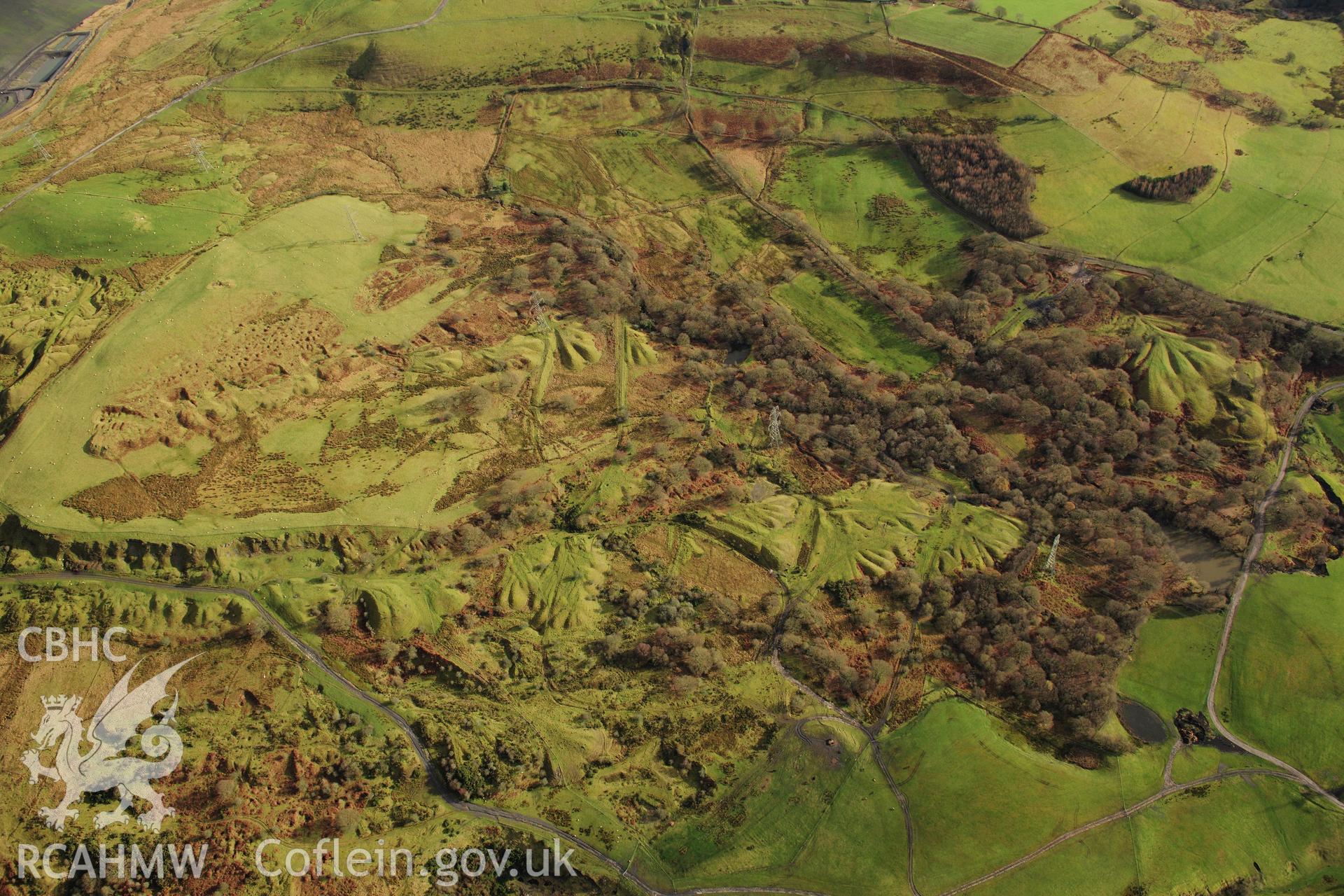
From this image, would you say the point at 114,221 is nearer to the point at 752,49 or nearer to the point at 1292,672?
the point at 752,49

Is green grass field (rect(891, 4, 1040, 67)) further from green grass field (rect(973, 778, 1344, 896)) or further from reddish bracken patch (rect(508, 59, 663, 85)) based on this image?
green grass field (rect(973, 778, 1344, 896))

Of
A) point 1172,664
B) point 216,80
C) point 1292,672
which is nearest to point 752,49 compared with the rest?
point 216,80

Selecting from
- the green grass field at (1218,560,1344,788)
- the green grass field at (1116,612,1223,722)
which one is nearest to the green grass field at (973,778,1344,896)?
the green grass field at (1218,560,1344,788)

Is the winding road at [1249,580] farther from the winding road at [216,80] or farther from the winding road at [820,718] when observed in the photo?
the winding road at [216,80]

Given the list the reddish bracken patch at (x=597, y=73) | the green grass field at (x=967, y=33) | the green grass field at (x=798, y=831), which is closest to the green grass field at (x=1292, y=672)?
the green grass field at (x=798, y=831)

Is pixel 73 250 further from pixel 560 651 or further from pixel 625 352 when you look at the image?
pixel 560 651
